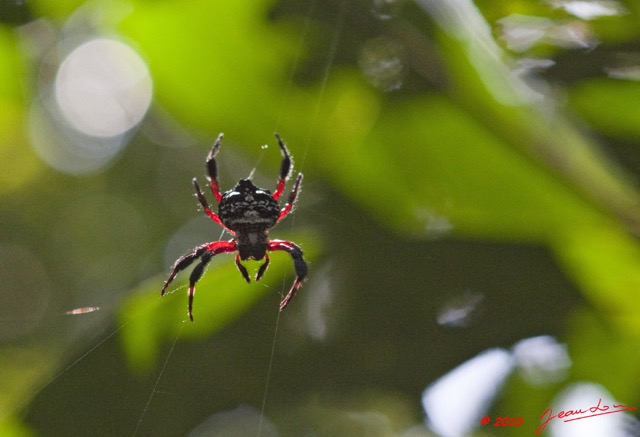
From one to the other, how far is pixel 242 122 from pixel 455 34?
2.26ft

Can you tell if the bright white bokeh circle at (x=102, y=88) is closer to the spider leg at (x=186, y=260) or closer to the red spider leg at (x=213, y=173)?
the red spider leg at (x=213, y=173)

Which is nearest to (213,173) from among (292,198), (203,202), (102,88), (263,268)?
(203,202)

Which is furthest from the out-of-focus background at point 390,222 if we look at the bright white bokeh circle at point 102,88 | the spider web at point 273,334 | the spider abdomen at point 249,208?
the bright white bokeh circle at point 102,88

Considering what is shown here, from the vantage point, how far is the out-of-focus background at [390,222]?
191cm

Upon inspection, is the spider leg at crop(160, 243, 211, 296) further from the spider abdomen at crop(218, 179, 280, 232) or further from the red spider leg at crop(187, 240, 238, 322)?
the spider abdomen at crop(218, 179, 280, 232)

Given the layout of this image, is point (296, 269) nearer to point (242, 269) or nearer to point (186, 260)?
point (242, 269)

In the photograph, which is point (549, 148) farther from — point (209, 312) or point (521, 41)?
point (209, 312)

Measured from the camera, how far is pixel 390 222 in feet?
6.76

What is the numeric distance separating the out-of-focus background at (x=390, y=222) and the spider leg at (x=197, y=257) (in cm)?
3

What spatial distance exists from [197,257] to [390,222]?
72cm

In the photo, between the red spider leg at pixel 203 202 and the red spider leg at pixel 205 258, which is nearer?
the red spider leg at pixel 205 258

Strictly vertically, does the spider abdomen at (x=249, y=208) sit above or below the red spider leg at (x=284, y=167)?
below
